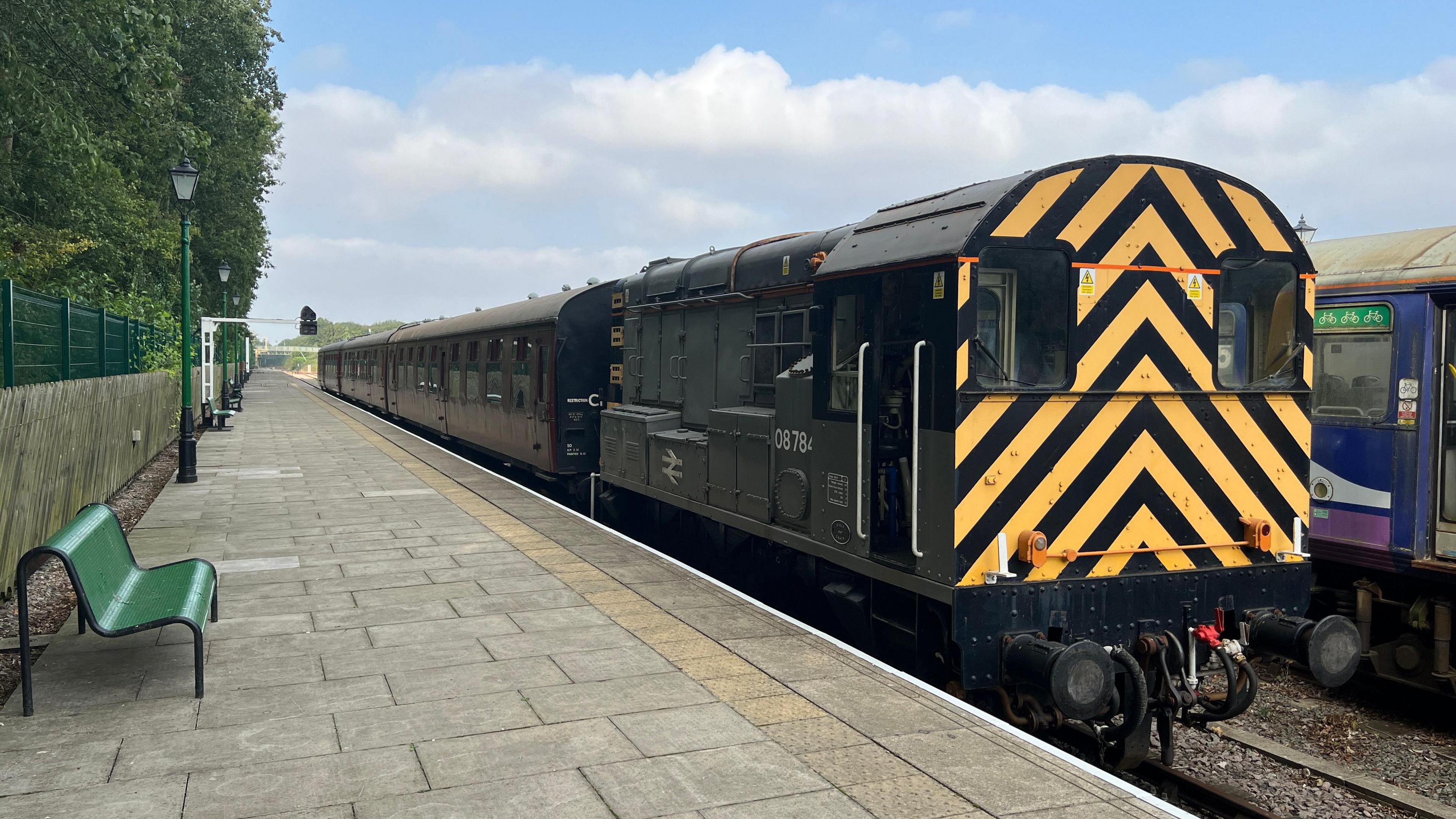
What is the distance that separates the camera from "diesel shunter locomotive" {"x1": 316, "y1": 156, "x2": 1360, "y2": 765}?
17.5ft

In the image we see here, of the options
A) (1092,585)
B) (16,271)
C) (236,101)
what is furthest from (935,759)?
(236,101)

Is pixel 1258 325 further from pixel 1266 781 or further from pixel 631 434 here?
pixel 631 434

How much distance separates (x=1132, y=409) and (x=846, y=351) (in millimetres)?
1753

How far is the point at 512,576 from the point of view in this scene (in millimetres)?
8195

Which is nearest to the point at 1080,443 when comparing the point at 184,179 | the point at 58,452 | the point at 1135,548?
the point at 1135,548

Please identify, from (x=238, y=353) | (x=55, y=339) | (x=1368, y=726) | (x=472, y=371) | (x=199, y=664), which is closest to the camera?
(x=199, y=664)

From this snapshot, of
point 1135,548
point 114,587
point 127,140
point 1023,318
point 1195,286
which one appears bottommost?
point 114,587

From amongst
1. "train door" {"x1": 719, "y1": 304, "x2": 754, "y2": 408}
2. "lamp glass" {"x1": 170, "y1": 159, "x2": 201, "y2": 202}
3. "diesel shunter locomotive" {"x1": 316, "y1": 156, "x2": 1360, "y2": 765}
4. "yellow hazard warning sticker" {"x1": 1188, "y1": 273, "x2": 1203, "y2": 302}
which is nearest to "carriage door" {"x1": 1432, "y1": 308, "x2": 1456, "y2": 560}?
"diesel shunter locomotive" {"x1": 316, "y1": 156, "x2": 1360, "y2": 765}

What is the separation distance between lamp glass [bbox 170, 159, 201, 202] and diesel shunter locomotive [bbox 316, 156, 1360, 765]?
12556mm

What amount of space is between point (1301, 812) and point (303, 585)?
7043 millimetres

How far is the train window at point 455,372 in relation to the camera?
20.2 metres

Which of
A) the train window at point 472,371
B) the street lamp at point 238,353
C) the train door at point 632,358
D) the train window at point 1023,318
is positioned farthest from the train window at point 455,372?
the street lamp at point 238,353

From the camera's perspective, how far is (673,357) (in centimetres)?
1077

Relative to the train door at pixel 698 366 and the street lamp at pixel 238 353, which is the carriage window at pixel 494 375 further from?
the street lamp at pixel 238 353
